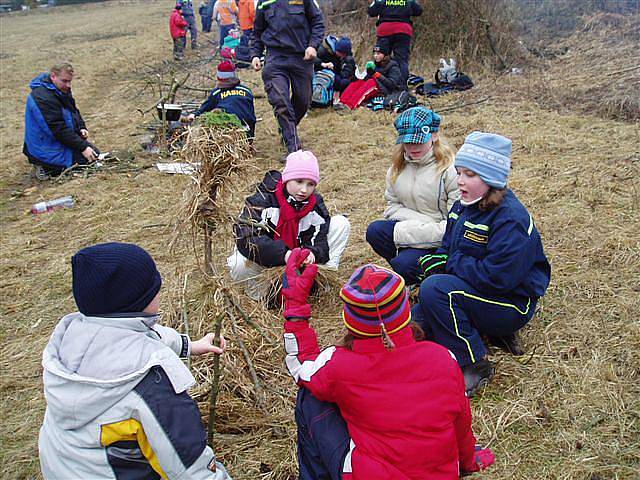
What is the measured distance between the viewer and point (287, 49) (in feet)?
20.0

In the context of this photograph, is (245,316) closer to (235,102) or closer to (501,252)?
(501,252)

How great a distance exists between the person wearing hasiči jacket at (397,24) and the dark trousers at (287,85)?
2.72 m

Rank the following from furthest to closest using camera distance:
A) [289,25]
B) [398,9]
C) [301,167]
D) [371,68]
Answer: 1. [398,9]
2. [371,68]
3. [289,25]
4. [301,167]

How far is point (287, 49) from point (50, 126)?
265 cm

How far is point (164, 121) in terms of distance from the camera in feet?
22.2

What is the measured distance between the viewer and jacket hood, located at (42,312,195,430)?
Result: 162 centimetres

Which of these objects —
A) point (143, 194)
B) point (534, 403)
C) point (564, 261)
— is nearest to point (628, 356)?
point (534, 403)

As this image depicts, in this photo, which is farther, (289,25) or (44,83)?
(44,83)

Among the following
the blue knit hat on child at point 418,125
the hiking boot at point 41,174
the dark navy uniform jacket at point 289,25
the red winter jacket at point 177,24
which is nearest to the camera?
the blue knit hat on child at point 418,125

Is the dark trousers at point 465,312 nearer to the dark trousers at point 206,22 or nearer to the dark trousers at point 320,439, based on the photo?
the dark trousers at point 320,439

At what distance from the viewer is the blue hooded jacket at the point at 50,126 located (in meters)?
6.23

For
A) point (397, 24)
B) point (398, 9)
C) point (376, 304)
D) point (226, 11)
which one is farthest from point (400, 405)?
point (226, 11)

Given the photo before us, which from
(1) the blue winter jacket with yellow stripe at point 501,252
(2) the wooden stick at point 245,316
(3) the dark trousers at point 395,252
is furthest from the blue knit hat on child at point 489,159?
(2) the wooden stick at point 245,316

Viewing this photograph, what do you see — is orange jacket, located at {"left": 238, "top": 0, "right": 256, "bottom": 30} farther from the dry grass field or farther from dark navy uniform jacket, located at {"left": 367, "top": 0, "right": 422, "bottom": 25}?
dark navy uniform jacket, located at {"left": 367, "top": 0, "right": 422, "bottom": 25}
